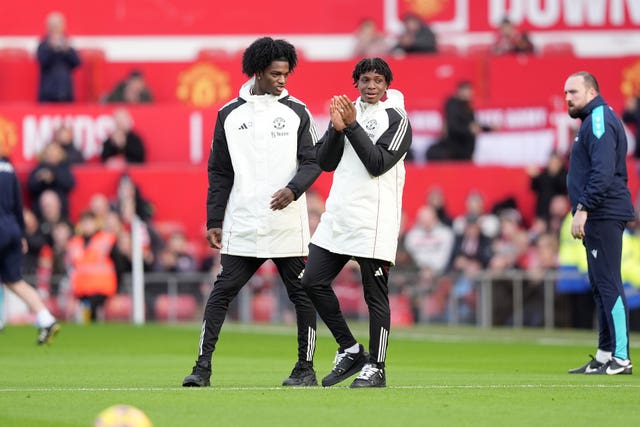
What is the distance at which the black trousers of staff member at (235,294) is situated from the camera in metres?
11.0

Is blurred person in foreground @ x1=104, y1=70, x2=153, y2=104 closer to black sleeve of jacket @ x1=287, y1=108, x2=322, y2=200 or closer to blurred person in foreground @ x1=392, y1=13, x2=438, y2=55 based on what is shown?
blurred person in foreground @ x1=392, y1=13, x2=438, y2=55

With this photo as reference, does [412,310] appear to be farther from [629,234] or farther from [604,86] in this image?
[604,86]

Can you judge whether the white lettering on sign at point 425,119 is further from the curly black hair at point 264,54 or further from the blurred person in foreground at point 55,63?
the curly black hair at point 264,54

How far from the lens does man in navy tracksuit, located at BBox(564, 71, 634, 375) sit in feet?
40.5

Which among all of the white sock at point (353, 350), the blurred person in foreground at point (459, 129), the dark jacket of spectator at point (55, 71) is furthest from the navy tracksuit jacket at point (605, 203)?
the dark jacket of spectator at point (55, 71)

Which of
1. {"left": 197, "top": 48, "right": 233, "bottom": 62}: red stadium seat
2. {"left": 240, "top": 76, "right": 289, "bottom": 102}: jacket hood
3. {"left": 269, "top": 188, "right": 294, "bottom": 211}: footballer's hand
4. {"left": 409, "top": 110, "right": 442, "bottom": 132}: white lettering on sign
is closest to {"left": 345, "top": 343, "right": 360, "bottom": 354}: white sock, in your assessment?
{"left": 269, "top": 188, "right": 294, "bottom": 211}: footballer's hand

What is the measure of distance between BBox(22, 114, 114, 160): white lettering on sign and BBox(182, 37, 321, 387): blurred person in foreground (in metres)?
15.4

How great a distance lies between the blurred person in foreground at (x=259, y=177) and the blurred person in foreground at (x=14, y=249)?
6527 millimetres

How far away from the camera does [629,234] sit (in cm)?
2059

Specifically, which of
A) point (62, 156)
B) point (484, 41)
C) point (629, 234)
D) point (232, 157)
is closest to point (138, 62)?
point (62, 156)

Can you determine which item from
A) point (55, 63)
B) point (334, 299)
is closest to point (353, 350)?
point (334, 299)

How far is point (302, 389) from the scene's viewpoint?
10656 mm

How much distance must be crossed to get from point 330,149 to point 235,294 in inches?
49.0

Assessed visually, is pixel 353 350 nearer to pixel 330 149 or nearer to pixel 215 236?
pixel 215 236
